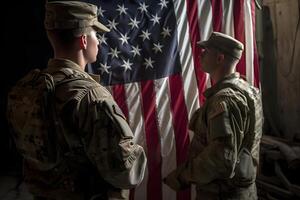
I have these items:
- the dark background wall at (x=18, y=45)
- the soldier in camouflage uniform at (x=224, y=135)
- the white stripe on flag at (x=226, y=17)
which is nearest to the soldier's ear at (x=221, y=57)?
the soldier in camouflage uniform at (x=224, y=135)

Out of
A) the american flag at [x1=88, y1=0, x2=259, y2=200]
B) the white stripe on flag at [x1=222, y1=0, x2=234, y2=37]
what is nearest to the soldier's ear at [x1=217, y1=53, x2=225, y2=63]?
the american flag at [x1=88, y1=0, x2=259, y2=200]

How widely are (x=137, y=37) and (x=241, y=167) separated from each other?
1.28 m

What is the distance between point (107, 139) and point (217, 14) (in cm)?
198

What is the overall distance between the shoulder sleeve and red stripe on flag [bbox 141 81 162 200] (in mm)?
1348

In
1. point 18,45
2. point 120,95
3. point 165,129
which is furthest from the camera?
point 18,45

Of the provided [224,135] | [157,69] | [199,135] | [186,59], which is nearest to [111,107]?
[224,135]

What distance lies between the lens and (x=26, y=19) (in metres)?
3.68

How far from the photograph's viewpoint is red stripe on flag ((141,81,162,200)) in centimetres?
286

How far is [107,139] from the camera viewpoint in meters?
1.47

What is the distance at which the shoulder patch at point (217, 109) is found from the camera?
201 cm

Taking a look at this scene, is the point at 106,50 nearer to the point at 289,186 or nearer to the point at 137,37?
the point at 137,37

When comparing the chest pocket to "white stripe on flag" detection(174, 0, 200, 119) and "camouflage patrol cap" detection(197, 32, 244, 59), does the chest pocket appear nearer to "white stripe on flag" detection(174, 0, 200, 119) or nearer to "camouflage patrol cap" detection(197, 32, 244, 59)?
"camouflage patrol cap" detection(197, 32, 244, 59)

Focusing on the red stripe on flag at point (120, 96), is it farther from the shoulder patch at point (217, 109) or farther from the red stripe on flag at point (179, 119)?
the shoulder patch at point (217, 109)

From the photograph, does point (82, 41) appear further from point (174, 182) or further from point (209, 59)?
point (174, 182)
